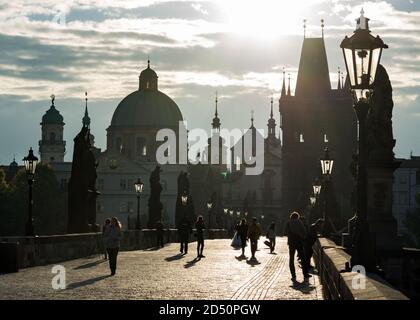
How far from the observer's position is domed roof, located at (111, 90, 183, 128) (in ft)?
618

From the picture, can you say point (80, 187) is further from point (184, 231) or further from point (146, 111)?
point (146, 111)

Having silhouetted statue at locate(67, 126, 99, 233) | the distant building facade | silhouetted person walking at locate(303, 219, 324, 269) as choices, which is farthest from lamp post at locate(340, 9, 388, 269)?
the distant building facade

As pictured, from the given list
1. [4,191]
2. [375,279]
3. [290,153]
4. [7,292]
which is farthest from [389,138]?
[290,153]

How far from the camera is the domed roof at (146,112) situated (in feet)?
618

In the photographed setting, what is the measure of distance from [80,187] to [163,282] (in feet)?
56.0

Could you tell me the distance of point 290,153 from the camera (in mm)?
149500

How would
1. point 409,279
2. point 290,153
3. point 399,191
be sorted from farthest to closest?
point 399,191, point 290,153, point 409,279

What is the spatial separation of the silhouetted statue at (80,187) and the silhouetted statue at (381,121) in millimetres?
13314

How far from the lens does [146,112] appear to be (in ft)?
623

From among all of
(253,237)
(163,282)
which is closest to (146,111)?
(253,237)

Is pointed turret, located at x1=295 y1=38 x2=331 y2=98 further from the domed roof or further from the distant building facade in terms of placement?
the domed roof

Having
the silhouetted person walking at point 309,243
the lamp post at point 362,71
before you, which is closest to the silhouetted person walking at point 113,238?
the silhouetted person walking at point 309,243

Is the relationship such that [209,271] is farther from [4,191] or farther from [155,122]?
[155,122]
